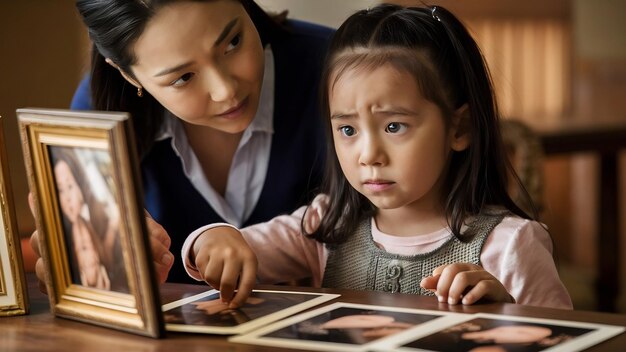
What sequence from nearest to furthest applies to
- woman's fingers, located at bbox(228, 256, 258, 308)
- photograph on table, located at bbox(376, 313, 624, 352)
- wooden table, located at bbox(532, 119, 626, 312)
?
photograph on table, located at bbox(376, 313, 624, 352) → woman's fingers, located at bbox(228, 256, 258, 308) → wooden table, located at bbox(532, 119, 626, 312)

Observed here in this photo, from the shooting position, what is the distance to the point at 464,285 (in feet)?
3.99

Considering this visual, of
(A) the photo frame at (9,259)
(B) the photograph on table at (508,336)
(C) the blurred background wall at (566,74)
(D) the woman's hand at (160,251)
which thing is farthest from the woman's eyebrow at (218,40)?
(C) the blurred background wall at (566,74)

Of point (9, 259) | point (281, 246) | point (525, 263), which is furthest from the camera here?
point (281, 246)

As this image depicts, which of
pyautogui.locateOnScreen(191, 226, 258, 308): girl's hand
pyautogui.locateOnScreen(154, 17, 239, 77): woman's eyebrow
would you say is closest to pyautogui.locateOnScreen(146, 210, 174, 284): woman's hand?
pyautogui.locateOnScreen(191, 226, 258, 308): girl's hand

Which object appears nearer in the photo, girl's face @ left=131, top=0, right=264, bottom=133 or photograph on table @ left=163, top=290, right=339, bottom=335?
photograph on table @ left=163, top=290, right=339, bottom=335

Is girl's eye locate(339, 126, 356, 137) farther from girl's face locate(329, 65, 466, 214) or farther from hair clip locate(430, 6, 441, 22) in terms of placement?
hair clip locate(430, 6, 441, 22)

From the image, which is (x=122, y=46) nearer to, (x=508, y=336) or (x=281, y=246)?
(x=281, y=246)

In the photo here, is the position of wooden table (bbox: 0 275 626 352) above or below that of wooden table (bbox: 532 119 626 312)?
above

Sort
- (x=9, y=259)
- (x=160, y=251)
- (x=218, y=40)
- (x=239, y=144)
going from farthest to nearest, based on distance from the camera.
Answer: (x=239, y=144) → (x=218, y=40) → (x=160, y=251) → (x=9, y=259)

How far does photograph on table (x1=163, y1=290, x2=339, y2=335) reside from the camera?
1.13 meters

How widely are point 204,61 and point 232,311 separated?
521mm

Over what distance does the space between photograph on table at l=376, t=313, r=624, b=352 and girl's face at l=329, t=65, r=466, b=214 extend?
430 millimetres

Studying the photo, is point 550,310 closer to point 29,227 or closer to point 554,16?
point 29,227

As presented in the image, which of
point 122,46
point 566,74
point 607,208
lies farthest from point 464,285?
point 566,74
